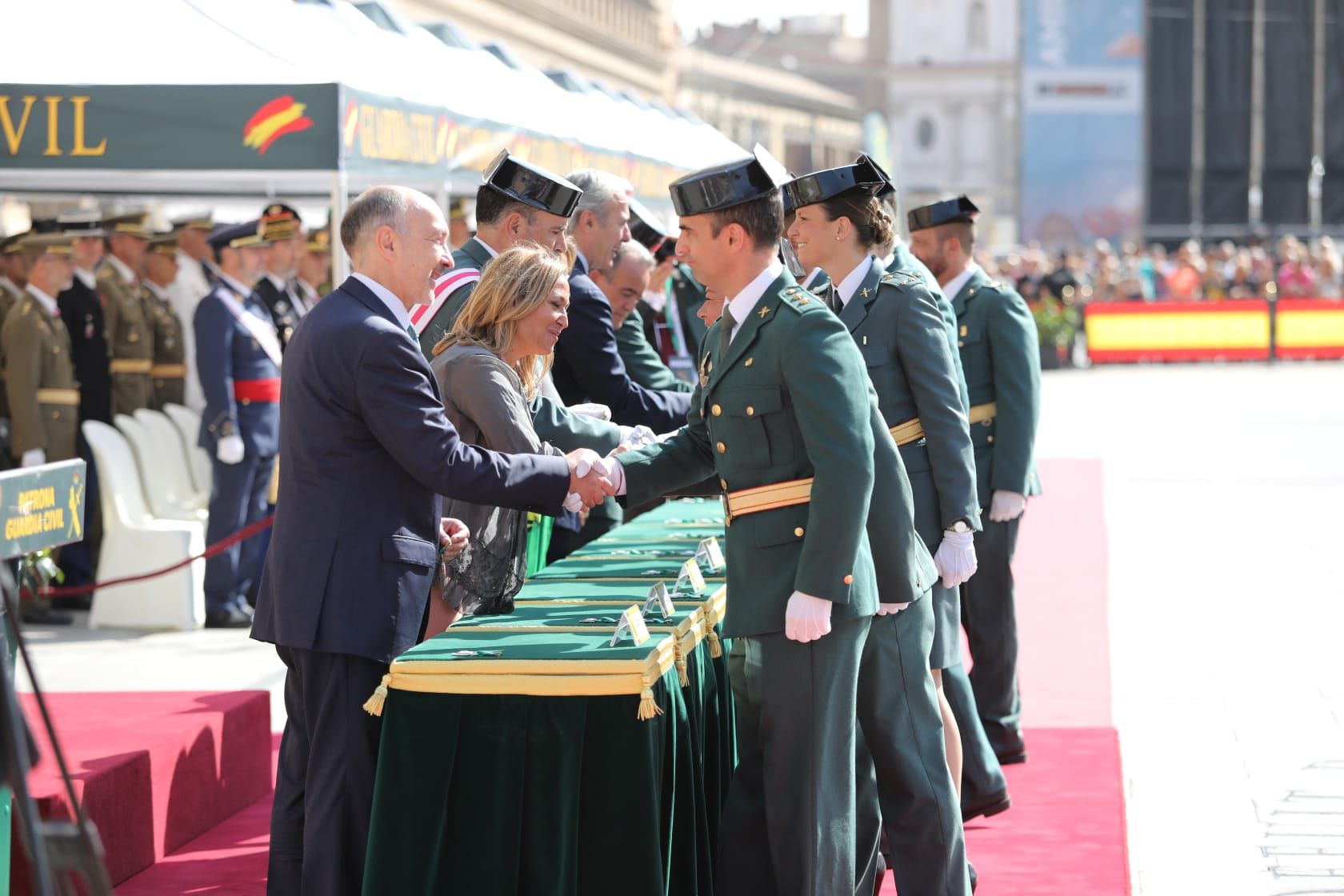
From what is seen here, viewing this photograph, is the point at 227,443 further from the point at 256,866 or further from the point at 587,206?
the point at 256,866

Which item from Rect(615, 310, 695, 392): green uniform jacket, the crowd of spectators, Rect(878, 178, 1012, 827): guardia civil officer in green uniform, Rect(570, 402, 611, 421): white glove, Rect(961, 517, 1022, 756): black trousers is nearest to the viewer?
Rect(878, 178, 1012, 827): guardia civil officer in green uniform

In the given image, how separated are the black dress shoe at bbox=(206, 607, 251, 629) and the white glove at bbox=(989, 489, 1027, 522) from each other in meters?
4.37

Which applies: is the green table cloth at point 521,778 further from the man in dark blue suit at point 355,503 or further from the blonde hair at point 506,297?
the blonde hair at point 506,297

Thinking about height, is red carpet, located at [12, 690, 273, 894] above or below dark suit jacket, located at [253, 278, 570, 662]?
below

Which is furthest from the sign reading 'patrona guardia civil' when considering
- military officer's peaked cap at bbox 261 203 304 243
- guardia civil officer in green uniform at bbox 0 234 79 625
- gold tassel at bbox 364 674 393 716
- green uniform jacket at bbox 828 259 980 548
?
military officer's peaked cap at bbox 261 203 304 243

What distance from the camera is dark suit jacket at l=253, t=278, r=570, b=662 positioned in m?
4.27

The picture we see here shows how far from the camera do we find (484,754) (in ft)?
13.3

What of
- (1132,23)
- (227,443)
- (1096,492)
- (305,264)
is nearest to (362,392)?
(227,443)

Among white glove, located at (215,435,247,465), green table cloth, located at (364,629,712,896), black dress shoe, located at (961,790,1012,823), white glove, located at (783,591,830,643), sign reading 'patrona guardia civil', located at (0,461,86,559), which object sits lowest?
black dress shoe, located at (961,790,1012,823)

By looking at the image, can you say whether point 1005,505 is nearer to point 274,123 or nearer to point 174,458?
point 274,123

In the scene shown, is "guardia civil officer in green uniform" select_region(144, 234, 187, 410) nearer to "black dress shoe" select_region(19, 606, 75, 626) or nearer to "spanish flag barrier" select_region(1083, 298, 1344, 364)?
"black dress shoe" select_region(19, 606, 75, 626)

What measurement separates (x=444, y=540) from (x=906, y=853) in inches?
52.4

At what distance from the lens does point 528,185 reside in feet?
18.0

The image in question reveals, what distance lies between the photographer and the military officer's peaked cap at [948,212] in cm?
617
